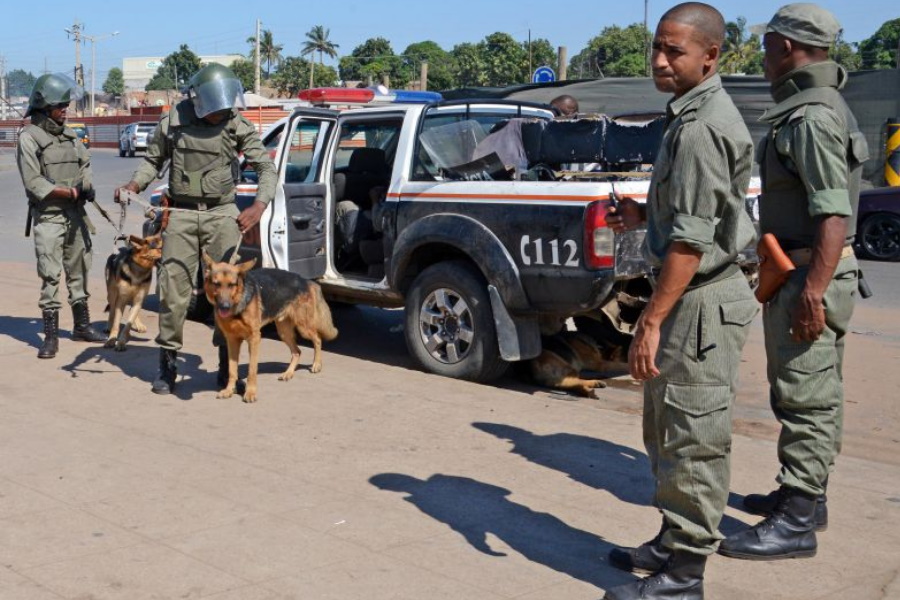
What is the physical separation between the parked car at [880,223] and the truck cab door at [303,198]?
9.04 m

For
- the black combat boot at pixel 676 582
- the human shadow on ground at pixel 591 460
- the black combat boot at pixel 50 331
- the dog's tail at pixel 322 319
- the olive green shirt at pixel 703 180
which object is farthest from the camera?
the black combat boot at pixel 50 331

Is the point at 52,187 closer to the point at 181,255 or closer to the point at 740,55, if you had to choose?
the point at 181,255

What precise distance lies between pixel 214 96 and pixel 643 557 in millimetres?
4253

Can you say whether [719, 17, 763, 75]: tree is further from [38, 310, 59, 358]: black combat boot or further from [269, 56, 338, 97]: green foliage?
[38, 310, 59, 358]: black combat boot

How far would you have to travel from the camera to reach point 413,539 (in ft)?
15.4

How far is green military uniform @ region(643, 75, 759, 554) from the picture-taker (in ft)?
12.3

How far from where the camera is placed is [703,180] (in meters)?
3.64

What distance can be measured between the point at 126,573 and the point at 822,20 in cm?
358

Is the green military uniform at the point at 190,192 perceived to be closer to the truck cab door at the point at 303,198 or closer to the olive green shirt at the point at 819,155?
the truck cab door at the point at 303,198

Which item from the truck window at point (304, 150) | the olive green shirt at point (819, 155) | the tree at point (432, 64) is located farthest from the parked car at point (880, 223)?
the tree at point (432, 64)

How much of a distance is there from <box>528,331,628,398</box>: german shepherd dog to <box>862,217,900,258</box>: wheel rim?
28.3ft

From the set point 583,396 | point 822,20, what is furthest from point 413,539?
point 583,396

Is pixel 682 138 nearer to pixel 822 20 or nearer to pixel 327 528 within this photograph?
pixel 822 20

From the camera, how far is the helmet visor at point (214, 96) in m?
7.07
